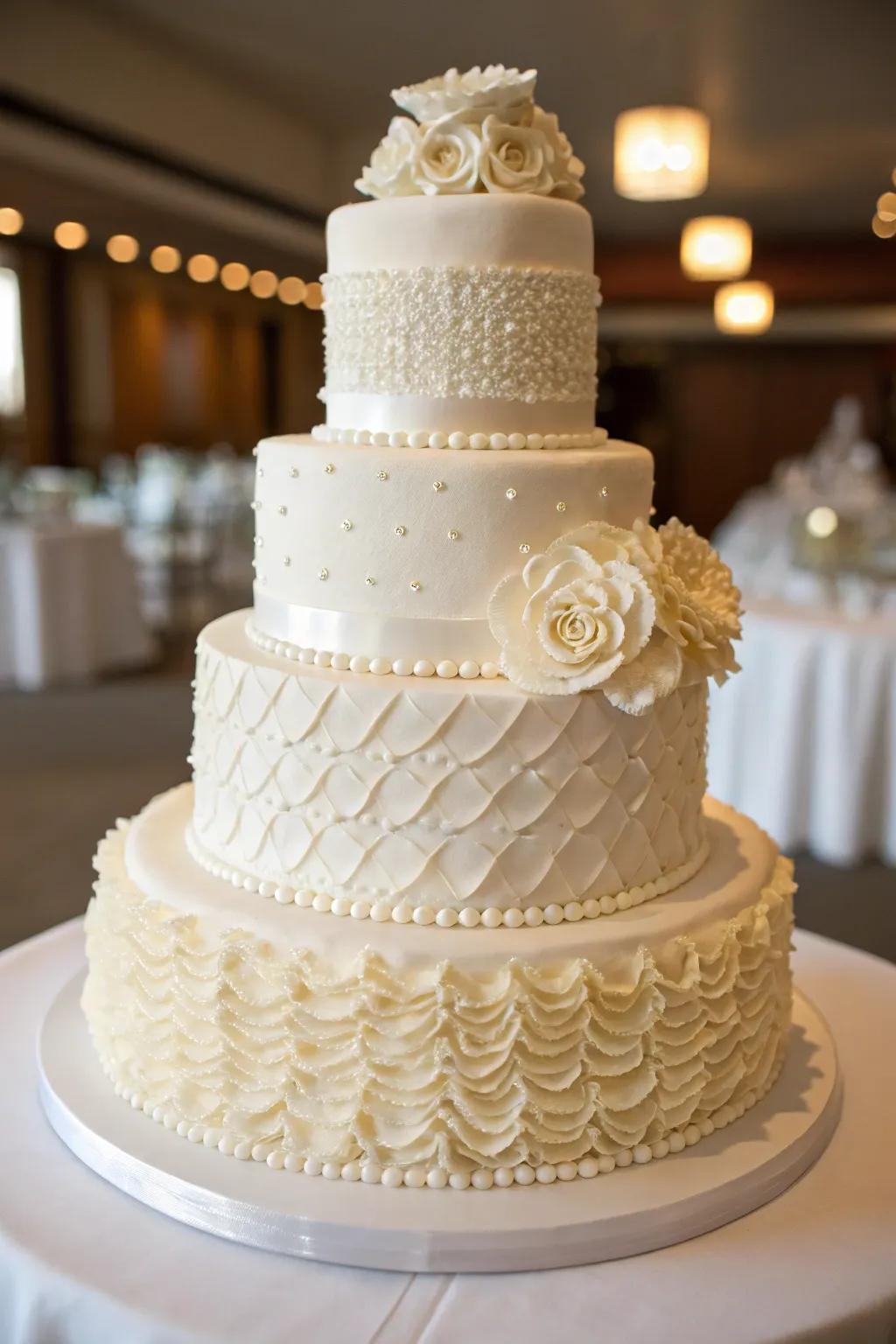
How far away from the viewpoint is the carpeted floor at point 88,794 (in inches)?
166

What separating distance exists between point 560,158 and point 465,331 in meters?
0.34

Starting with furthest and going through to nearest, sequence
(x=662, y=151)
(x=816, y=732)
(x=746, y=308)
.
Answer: (x=746, y=308), (x=662, y=151), (x=816, y=732)

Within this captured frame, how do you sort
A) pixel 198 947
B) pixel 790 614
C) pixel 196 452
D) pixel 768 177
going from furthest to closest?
pixel 196 452 < pixel 768 177 < pixel 790 614 < pixel 198 947

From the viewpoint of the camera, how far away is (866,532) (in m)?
5.38

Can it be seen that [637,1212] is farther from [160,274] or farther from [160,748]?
[160,274]

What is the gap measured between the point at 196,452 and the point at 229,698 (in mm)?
14943

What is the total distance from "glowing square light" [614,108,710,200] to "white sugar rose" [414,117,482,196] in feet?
18.5

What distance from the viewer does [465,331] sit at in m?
1.88

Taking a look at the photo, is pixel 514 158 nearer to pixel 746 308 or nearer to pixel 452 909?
pixel 452 909

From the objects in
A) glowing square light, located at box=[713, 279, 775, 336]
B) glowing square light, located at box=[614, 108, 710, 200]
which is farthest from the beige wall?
glowing square light, located at box=[713, 279, 775, 336]

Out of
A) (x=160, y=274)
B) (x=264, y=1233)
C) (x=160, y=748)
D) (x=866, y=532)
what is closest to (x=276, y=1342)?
(x=264, y=1233)

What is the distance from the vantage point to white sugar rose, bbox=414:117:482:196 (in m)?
1.87

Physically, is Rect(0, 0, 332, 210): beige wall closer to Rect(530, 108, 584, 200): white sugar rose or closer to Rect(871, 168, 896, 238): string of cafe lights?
Rect(871, 168, 896, 238): string of cafe lights

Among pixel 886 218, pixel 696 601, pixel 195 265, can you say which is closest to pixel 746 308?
pixel 886 218
